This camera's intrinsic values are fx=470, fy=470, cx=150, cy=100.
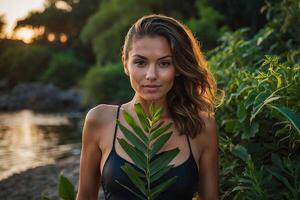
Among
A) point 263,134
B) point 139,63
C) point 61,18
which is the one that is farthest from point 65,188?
point 61,18

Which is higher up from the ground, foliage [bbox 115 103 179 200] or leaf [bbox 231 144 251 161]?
foliage [bbox 115 103 179 200]

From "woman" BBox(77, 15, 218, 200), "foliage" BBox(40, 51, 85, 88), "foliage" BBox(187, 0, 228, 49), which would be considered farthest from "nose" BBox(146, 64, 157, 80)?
"foliage" BBox(40, 51, 85, 88)

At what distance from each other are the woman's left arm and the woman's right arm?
53 cm

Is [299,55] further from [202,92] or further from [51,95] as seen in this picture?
[51,95]

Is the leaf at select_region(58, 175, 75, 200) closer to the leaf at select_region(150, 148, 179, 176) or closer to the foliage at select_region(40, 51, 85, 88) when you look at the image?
the leaf at select_region(150, 148, 179, 176)

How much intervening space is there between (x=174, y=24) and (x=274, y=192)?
0.92 metres

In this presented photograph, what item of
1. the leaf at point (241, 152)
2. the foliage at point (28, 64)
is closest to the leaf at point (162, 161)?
the leaf at point (241, 152)

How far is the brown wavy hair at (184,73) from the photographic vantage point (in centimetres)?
227

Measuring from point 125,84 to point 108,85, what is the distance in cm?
100

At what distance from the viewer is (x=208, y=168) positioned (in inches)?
92.4

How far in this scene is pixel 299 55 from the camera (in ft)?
10.6

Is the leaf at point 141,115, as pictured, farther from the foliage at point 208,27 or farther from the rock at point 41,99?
the rock at point 41,99

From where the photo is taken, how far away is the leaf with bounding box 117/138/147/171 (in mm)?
1461

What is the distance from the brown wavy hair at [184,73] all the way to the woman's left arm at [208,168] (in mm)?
63
